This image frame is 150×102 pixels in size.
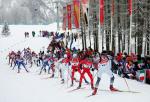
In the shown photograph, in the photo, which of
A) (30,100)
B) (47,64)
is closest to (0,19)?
(47,64)

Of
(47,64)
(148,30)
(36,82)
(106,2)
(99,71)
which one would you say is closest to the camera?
(99,71)

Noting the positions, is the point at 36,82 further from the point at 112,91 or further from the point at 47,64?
the point at 112,91

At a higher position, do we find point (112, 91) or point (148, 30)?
Answer: point (148, 30)

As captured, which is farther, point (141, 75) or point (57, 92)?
point (141, 75)

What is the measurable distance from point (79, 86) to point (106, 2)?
69.3 feet

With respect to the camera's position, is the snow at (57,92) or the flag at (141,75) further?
the flag at (141,75)

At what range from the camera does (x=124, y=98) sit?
16422 millimetres

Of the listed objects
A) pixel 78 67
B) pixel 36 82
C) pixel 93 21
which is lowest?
pixel 36 82

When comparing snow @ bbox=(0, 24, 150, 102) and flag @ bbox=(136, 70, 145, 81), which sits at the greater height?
flag @ bbox=(136, 70, 145, 81)

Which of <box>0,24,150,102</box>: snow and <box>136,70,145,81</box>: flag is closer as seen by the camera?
<box>0,24,150,102</box>: snow

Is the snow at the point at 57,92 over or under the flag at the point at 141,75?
under

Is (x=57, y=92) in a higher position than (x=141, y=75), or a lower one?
lower

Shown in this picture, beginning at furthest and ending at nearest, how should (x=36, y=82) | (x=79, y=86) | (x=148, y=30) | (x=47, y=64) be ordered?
1. (x=148, y=30)
2. (x=47, y=64)
3. (x=36, y=82)
4. (x=79, y=86)

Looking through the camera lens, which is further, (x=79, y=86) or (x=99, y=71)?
(x=79, y=86)
